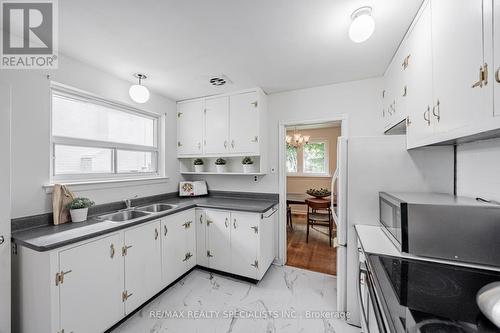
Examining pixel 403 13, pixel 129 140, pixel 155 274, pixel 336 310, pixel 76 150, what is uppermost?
Answer: pixel 403 13

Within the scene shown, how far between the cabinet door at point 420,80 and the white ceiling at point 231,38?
0.14 m

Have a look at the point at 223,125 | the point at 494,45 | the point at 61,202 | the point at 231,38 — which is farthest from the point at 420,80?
the point at 61,202

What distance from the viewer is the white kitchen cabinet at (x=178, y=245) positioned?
2154 mm

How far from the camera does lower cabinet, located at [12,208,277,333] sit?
4.37ft

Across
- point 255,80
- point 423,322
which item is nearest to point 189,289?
point 423,322

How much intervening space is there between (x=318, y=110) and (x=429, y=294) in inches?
89.3

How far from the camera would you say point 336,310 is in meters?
1.90

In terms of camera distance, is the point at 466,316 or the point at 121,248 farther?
the point at 121,248

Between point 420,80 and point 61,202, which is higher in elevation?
point 420,80

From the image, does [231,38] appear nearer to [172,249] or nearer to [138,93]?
[138,93]

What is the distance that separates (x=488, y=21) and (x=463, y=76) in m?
0.21

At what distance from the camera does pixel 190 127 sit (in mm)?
3047

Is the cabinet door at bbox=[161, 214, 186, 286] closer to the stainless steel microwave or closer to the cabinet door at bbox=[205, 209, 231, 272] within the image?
the cabinet door at bbox=[205, 209, 231, 272]

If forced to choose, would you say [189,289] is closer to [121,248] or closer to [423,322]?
[121,248]
